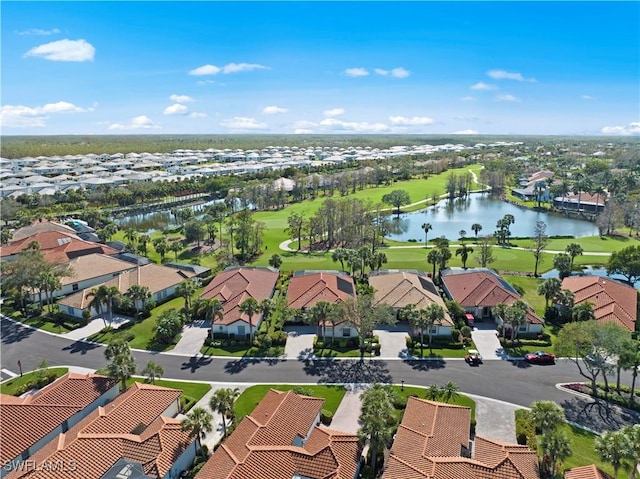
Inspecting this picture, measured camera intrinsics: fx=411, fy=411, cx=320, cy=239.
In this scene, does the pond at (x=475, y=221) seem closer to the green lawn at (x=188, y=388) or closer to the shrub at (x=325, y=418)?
the shrub at (x=325, y=418)

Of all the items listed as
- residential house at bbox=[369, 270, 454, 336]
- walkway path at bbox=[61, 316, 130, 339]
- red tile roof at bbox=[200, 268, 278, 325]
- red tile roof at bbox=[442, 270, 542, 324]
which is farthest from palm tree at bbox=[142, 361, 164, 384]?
red tile roof at bbox=[442, 270, 542, 324]

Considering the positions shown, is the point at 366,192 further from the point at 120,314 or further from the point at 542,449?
the point at 542,449

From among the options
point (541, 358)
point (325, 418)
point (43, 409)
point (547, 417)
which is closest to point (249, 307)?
point (325, 418)

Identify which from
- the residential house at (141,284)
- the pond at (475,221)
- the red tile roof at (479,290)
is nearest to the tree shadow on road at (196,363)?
the residential house at (141,284)

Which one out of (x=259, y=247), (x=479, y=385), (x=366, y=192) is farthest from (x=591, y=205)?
(x=479, y=385)

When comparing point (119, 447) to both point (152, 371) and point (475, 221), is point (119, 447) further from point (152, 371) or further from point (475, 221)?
point (475, 221)

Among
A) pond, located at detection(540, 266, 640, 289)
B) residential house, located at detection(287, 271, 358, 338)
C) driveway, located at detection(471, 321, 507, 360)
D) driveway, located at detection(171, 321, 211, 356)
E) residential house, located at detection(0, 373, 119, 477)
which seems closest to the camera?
residential house, located at detection(0, 373, 119, 477)

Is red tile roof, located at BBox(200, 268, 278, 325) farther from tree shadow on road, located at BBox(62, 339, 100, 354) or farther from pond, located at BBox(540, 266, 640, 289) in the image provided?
pond, located at BBox(540, 266, 640, 289)
